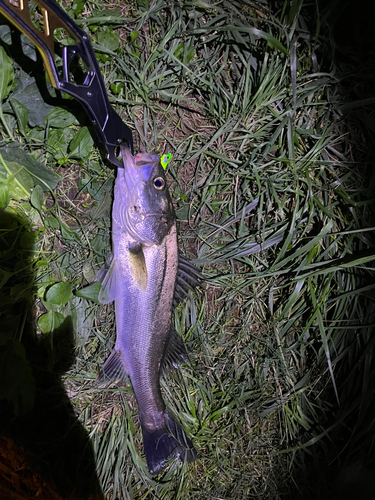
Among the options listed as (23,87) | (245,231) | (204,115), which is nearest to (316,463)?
(245,231)

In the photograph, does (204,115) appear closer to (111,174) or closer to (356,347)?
(111,174)

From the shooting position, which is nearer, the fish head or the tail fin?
the fish head

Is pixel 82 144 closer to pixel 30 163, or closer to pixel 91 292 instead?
pixel 30 163

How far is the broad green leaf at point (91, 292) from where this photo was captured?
81.9 inches

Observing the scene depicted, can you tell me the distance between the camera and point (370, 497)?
7.59 ft

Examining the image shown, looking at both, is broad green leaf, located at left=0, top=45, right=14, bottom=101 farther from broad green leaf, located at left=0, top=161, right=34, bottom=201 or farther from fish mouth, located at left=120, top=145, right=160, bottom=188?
fish mouth, located at left=120, top=145, right=160, bottom=188

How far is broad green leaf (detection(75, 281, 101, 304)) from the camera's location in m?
2.08

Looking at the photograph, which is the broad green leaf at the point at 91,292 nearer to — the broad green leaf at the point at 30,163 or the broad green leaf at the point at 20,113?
the broad green leaf at the point at 30,163

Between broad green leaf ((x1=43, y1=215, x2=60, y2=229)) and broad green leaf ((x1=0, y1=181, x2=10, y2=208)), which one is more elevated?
broad green leaf ((x1=0, y1=181, x2=10, y2=208))

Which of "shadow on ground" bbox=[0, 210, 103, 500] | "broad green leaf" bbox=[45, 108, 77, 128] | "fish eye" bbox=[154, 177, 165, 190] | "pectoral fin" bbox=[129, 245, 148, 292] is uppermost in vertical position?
"broad green leaf" bbox=[45, 108, 77, 128]

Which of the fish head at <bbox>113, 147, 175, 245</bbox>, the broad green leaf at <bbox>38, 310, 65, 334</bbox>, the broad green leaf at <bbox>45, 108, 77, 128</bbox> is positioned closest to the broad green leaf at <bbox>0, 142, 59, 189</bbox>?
the broad green leaf at <bbox>45, 108, 77, 128</bbox>

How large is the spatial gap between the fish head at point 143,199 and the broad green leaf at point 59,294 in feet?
1.77

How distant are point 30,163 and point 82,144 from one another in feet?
1.08

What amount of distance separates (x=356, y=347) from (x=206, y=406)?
113 centimetres
